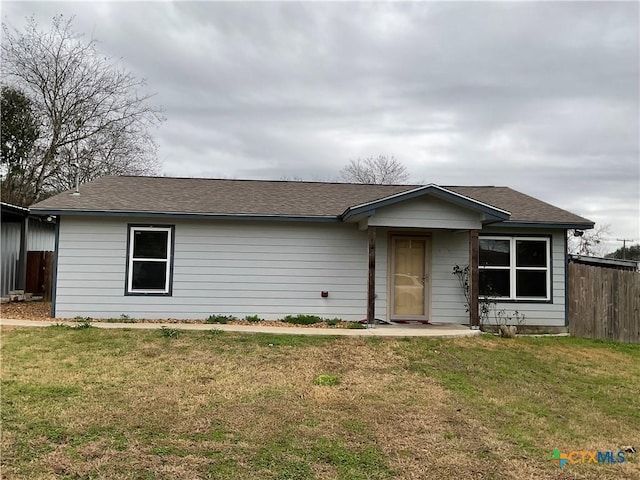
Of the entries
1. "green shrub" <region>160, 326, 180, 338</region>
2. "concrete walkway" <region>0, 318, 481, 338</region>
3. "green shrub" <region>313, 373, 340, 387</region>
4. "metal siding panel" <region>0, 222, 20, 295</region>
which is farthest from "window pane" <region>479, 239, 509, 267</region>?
"metal siding panel" <region>0, 222, 20, 295</region>

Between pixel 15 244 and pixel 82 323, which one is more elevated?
pixel 15 244

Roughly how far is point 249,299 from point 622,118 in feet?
41.8

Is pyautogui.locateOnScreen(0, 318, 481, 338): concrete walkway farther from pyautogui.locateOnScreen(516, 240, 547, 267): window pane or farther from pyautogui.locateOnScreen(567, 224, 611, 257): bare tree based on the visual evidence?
pyautogui.locateOnScreen(567, 224, 611, 257): bare tree

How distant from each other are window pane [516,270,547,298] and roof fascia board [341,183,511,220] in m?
2.07

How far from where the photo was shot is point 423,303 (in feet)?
36.6

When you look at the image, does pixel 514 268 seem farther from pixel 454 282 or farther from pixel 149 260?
pixel 149 260

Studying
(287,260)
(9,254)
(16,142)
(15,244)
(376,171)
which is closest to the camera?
(287,260)

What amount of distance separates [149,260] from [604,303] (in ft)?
33.8

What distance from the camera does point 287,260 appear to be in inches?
429

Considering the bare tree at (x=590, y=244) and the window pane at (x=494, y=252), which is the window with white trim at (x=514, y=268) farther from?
the bare tree at (x=590, y=244)

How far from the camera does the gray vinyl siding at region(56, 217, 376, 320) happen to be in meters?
10.4

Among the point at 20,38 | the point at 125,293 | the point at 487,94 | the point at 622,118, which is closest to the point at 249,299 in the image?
the point at 125,293

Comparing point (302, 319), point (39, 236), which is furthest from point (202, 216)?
point (39, 236)

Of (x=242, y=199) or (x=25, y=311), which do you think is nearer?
(x=25, y=311)
